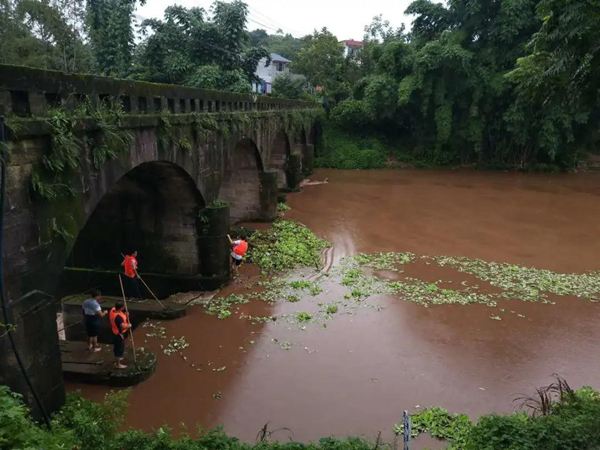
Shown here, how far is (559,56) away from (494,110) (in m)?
31.5

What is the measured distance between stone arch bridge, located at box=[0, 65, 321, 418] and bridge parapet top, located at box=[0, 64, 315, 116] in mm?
20

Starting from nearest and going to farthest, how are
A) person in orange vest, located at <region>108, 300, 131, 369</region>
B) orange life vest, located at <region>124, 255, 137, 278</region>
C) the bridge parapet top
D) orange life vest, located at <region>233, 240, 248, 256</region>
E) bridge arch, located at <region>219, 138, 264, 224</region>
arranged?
the bridge parapet top, person in orange vest, located at <region>108, 300, 131, 369</region>, orange life vest, located at <region>124, 255, 137, 278</region>, orange life vest, located at <region>233, 240, 248, 256</region>, bridge arch, located at <region>219, 138, 264, 224</region>

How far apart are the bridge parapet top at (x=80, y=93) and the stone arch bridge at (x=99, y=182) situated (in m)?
0.02

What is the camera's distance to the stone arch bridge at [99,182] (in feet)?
23.0

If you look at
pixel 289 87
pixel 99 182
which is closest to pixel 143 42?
pixel 289 87

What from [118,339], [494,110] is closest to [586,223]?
[494,110]

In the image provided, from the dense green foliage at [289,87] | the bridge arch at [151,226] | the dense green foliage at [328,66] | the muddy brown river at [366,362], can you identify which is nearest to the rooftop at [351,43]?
the dense green foliage at [328,66]

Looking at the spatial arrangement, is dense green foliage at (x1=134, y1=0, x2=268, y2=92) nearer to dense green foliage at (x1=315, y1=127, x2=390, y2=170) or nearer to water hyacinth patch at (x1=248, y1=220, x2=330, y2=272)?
dense green foliage at (x1=315, y1=127, x2=390, y2=170)

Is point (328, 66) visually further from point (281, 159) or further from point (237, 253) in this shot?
point (237, 253)

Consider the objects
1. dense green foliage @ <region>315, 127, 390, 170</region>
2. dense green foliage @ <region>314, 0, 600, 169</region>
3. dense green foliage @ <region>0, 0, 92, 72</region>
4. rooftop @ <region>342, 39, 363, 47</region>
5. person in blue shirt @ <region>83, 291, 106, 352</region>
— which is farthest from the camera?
rooftop @ <region>342, 39, 363, 47</region>

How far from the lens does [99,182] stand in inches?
356

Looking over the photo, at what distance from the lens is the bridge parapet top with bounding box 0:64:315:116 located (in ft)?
22.1

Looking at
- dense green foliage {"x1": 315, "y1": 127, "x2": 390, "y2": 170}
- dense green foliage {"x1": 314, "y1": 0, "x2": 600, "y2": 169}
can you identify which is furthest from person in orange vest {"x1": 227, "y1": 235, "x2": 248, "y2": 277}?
dense green foliage {"x1": 315, "y1": 127, "x2": 390, "y2": 170}

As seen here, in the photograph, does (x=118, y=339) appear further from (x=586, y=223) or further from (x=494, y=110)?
(x=494, y=110)
